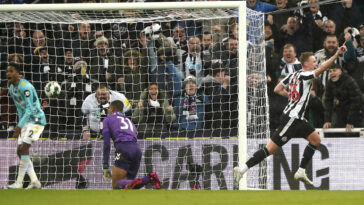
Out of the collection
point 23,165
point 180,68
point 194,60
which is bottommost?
point 23,165

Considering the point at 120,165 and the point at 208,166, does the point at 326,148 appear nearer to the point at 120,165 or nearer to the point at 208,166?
the point at 208,166

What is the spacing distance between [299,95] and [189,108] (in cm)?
163

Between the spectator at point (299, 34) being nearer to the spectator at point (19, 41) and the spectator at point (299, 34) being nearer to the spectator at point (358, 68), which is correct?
the spectator at point (358, 68)

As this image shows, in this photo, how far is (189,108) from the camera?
34.2 ft

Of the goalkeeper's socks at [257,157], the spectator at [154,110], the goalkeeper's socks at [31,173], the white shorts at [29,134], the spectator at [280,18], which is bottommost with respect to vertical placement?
the goalkeeper's socks at [31,173]

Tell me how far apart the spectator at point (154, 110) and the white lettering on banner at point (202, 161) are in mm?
248

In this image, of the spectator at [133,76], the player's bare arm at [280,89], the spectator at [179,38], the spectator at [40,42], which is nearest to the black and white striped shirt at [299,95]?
the player's bare arm at [280,89]

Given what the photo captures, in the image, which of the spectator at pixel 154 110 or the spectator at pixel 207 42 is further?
the spectator at pixel 207 42

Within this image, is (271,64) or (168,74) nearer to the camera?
(168,74)

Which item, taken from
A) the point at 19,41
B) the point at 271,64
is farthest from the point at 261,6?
the point at 19,41

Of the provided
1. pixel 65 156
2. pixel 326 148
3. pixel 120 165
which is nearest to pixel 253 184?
pixel 326 148

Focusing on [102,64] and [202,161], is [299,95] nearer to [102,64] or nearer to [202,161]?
[202,161]

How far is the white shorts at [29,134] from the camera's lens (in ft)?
33.6

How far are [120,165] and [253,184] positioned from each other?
195 cm
